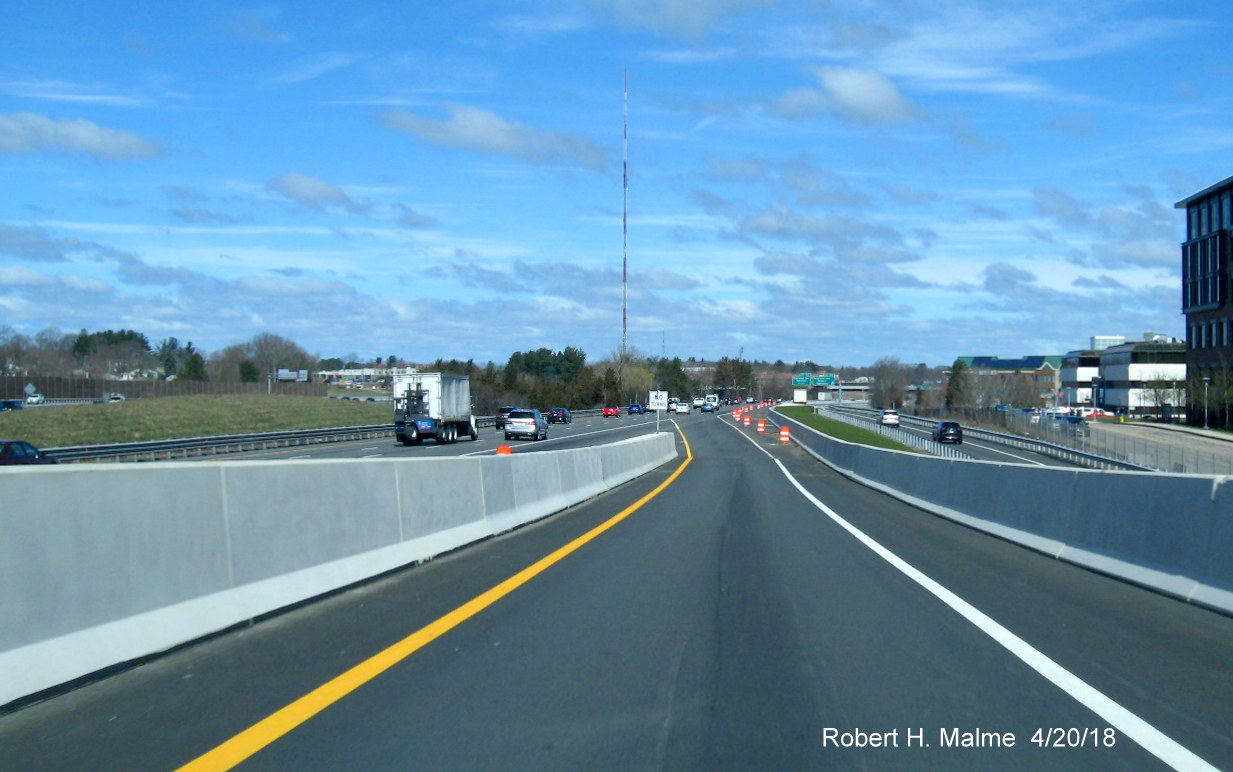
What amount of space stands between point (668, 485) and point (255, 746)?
81.5 ft

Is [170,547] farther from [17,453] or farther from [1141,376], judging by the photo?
[1141,376]

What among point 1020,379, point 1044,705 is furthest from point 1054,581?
point 1020,379

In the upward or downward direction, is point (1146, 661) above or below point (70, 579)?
below

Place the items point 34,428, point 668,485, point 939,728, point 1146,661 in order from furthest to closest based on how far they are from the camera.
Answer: point 34,428, point 668,485, point 1146,661, point 939,728

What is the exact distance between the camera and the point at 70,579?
6.68 meters

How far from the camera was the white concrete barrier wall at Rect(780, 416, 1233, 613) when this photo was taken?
30.9ft

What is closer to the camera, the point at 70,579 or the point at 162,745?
the point at 162,745

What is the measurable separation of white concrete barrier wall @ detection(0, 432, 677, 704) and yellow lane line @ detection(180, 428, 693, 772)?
4.37 ft

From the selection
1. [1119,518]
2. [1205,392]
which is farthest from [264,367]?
[1119,518]

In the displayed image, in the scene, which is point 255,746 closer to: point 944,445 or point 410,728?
point 410,728

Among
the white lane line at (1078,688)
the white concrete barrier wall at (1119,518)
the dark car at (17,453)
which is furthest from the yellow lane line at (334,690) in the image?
the dark car at (17,453)

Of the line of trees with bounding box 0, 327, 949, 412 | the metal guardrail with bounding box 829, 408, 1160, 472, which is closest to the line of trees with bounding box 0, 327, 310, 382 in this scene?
the line of trees with bounding box 0, 327, 949, 412

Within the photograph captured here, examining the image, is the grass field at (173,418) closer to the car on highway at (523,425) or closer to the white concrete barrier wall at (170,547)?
the car on highway at (523,425)

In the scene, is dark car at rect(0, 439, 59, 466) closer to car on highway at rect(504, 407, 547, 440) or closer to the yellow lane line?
the yellow lane line
